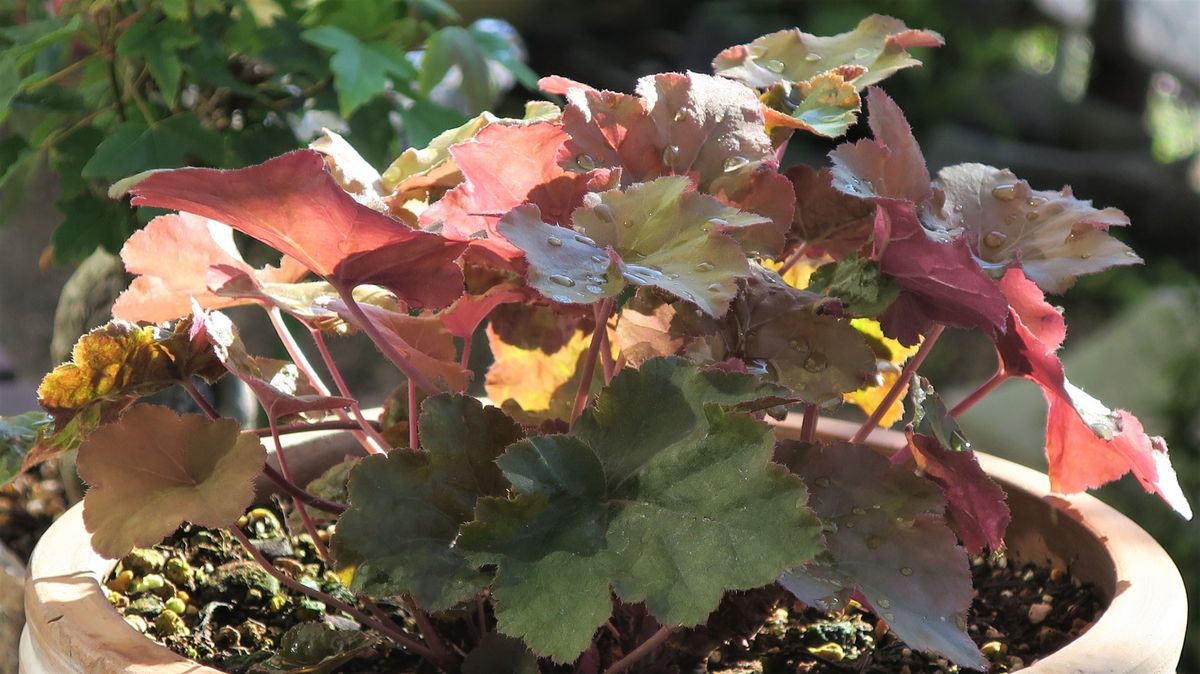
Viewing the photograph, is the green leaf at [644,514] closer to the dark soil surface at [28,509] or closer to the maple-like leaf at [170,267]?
the maple-like leaf at [170,267]

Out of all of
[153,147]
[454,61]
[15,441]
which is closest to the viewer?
[15,441]

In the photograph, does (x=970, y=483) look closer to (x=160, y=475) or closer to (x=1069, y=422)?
(x=1069, y=422)

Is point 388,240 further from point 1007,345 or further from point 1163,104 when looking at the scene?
point 1163,104

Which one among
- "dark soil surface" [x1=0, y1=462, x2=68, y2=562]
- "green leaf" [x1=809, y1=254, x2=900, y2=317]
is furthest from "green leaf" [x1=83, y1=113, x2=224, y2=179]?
"green leaf" [x1=809, y1=254, x2=900, y2=317]

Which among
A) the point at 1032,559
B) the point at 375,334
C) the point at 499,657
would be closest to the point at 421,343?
the point at 375,334

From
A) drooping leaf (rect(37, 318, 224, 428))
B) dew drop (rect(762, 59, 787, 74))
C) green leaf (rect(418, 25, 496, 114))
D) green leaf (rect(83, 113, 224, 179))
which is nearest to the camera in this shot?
drooping leaf (rect(37, 318, 224, 428))

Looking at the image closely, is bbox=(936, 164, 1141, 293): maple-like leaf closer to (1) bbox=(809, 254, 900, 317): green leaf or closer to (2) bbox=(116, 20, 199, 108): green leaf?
(1) bbox=(809, 254, 900, 317): green leaf

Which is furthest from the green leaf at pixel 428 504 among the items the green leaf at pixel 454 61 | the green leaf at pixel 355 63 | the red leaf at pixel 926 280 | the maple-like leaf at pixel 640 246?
the green leaf at pixel 454 61
